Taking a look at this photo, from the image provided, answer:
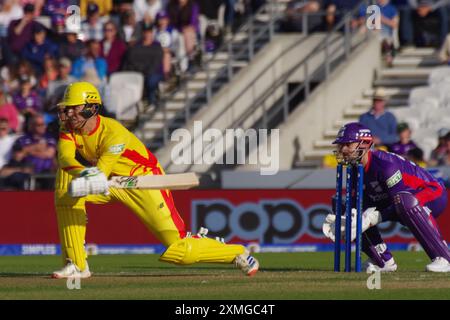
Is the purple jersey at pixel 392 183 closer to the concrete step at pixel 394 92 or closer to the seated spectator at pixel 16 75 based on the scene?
the concrete step at pixel 394 92

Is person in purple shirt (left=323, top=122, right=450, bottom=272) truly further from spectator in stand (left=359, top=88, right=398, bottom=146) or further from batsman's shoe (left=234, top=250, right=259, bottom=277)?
spectator in stand (left=359, top=88, right=398, bottom=146)

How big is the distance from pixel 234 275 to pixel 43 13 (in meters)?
13.8

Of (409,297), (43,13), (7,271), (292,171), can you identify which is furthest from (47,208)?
(409,297)

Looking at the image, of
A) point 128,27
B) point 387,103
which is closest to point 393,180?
point 387,103

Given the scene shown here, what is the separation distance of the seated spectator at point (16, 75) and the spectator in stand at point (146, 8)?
7.78 feet

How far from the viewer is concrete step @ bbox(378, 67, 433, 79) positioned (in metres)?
25.0

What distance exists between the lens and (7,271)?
1578 cm

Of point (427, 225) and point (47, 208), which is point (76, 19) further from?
point (427, 225)

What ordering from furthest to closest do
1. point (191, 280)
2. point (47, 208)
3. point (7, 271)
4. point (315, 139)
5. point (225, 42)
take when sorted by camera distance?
point (225, 42)
point (315, 139)
point (47, 208)
point (7, 271)
point (191, 280)

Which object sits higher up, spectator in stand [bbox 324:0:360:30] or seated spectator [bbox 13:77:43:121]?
spectator in stand [bbox 324:0:360:30]

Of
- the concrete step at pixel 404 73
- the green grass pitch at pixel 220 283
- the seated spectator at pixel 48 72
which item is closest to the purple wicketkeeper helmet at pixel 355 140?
the green grass pitch at pixel 220 283

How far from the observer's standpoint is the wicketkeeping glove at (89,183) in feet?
42.2

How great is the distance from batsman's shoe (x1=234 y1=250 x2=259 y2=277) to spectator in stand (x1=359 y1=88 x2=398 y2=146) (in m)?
8.49

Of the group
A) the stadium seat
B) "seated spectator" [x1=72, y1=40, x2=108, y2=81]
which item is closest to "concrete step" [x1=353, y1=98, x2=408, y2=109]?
the stadium seat
